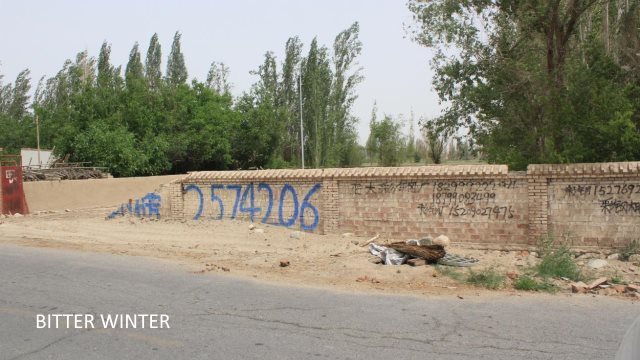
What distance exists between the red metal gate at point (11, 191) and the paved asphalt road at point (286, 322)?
12.5m

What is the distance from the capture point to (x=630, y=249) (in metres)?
10.9

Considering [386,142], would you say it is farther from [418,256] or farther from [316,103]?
[418,256]

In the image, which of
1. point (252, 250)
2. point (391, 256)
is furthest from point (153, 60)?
point (391, 256)

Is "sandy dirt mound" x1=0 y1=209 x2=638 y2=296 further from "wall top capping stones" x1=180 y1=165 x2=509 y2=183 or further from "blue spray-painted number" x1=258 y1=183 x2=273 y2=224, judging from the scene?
"wall top capping stones" x1=180 y1=165 x2=509 y2=183

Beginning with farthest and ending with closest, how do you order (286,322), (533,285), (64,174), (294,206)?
(64,174), (294,206), (533,285), (286,322)

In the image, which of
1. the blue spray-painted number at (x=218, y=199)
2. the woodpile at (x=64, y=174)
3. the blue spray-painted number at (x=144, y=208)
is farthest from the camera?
the woodpile at (x=64, y=174)

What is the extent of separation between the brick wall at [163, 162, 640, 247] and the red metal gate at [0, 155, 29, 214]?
28.7 ft

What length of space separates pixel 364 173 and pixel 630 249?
589cm

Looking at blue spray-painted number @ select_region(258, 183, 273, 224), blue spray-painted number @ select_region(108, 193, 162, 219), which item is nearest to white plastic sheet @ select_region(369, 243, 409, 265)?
blue spray-painted number @ select_region(258, 183, 273, 224)

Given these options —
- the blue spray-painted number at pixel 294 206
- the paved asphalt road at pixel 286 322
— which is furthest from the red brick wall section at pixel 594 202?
the blue spray-painted number at pixel 294 206

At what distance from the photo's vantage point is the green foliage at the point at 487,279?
28.1 feet

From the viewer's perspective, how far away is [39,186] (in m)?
21.4

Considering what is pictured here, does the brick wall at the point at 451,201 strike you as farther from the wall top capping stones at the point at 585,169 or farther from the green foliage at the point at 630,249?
the green foliage at the point at 630,249

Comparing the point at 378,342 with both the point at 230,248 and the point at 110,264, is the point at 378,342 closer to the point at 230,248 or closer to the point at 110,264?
the point at 110,264
